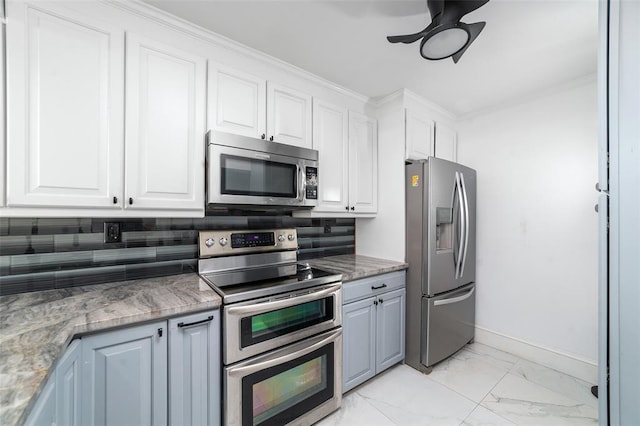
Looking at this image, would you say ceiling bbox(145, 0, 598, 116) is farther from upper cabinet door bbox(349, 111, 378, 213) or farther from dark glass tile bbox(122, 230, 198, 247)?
dark glass tile bbox(122, 230, 198, 247)

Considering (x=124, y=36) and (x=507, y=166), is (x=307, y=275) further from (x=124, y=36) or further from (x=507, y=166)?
(x=507, y=166)

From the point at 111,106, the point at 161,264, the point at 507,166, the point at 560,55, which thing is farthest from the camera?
the point at 507,166

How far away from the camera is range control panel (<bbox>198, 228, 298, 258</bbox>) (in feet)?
6.06

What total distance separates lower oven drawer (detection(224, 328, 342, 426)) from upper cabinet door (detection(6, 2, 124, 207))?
3.78 ft

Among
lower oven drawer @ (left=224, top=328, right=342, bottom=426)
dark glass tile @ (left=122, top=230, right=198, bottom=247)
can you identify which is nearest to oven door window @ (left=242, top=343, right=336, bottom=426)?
lower oven drawer @ (left=224, top=328, right=342, bottom=426)

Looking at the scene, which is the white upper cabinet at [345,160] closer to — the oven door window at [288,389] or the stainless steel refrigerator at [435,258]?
the stainless steel refrigerator at [435,258]

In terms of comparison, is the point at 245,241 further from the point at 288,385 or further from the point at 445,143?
the point at 445,143

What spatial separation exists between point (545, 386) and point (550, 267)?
970 millimetres

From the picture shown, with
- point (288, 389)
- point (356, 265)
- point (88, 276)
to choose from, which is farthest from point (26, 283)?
point (356, 265)

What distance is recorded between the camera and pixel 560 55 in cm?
186

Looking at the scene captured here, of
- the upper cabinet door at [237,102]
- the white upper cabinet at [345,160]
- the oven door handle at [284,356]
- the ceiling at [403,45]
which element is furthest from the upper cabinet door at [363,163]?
the oven door handle at [284,356]

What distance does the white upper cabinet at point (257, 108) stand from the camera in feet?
5.58

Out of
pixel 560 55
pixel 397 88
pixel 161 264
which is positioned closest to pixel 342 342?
pixel 161 264

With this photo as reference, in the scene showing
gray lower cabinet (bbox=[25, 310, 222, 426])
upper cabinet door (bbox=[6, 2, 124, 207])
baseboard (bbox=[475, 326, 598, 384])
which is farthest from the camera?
baseboard (bbox=[475, 326, 598, 384])
